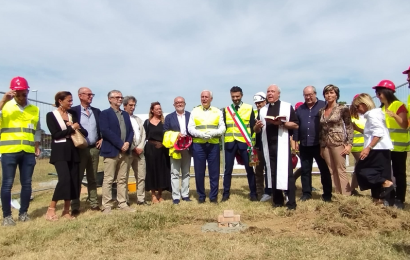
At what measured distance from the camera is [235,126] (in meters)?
6.56

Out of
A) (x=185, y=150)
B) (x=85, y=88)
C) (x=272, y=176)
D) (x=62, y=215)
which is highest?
(x=85, y=88)

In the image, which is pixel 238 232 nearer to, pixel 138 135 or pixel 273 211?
pixel 273 211

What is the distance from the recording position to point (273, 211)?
5484 mm

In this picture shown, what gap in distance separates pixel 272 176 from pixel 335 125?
1354 mm

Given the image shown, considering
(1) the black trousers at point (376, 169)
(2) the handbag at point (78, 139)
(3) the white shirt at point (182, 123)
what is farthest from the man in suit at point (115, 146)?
(1) the black trousers at point (376, 169)

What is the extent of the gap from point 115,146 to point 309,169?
333 centimetres

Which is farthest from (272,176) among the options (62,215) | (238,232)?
(62,215)

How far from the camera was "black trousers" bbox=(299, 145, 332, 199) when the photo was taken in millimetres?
6180

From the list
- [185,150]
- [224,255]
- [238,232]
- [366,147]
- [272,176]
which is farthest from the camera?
[185,150]

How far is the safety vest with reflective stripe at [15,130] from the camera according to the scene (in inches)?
204

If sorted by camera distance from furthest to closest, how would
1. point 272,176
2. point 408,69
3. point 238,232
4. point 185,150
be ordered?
1. point 185,150
2. point 272,176
3. point 408,69
4. point 238,232

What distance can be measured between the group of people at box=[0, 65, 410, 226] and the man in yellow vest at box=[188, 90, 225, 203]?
0.02 m

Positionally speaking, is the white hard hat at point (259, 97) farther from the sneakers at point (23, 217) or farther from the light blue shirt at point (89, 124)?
the sneakers at point (23, 217)

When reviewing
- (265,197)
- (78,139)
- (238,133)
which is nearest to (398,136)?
(265,197)
